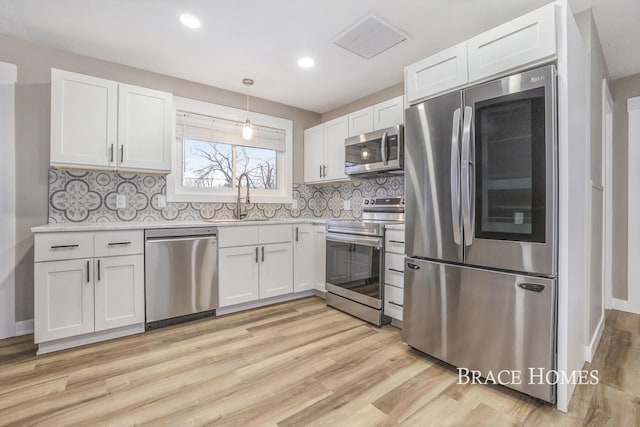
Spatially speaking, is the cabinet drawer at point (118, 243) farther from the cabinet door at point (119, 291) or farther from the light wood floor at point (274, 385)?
the light wood floor at point (274, 385)

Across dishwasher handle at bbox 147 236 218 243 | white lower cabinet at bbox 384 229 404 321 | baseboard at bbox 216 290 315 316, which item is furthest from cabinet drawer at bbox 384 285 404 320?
dishwasher handle at bbox 147 236 218 243

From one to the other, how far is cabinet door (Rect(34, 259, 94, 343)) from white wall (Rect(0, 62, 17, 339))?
2.15 feet

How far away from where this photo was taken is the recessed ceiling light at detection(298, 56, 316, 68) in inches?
109

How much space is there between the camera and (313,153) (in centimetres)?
398

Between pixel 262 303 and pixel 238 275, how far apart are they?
0.47 m

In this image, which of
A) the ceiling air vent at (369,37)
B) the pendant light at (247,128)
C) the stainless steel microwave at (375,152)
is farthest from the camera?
the pendant light at (247,128)

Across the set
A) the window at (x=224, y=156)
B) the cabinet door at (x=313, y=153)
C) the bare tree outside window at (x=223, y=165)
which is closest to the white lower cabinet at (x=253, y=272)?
the window at (x=224, y=156)

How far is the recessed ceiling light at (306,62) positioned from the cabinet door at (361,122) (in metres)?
0.72

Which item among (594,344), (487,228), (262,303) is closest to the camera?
(487,228)

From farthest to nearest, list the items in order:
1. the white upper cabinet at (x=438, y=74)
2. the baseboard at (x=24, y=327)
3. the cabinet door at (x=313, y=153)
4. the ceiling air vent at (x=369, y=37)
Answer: the cabinet door at (x=313, y=153) < the baseboard at (x=24, y=327) < the ceiling air vent at (x=369, y=37) < the white upper cabinet at (x=438, y=74)

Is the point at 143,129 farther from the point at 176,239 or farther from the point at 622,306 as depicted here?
the point at 622,306

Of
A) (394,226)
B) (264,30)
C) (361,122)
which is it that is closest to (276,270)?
(394,226)

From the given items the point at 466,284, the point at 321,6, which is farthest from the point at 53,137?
the point at 466,284

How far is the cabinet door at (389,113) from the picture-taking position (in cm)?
284
